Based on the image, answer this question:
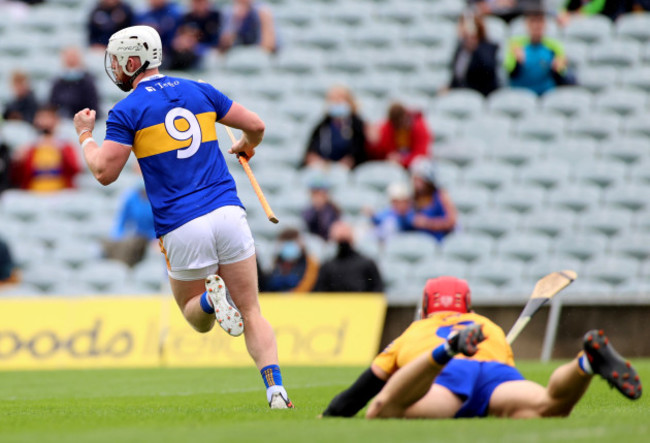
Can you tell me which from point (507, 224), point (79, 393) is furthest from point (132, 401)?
point (507, 224)

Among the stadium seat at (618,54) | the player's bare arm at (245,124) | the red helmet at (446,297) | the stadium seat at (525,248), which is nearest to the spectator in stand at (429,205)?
the stadium seat at (525,248)

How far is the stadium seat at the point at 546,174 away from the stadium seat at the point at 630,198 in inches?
24.0

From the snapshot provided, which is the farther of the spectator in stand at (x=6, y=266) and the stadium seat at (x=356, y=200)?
the stadium seat at (x=356, y=200)

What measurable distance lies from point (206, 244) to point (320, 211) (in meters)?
7.68

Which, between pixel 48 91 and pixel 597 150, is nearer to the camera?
pixel 597 150

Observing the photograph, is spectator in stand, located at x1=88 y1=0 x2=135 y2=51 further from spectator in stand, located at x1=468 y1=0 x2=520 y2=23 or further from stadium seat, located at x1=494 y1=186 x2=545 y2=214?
stadium seat, located at x1=494 y1=186 x2=545 y2=214

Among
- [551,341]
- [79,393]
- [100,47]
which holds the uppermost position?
[100,47]

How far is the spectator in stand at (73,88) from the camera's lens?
1719 centimetres

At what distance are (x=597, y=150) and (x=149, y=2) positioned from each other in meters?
7.56

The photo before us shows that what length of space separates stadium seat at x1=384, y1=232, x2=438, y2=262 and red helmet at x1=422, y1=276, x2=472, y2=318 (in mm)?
7672

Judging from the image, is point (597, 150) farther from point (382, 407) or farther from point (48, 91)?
point (382, 407)

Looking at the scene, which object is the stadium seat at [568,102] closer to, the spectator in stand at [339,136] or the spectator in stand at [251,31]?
the spectator in stand at [339,136]

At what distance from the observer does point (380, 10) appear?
1814 cm

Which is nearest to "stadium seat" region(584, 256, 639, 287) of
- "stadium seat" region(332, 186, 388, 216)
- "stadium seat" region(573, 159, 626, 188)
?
"stadium seat" region(573, 159, 626, 188)
